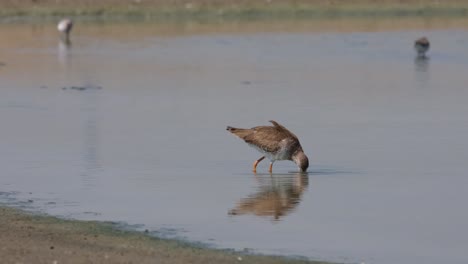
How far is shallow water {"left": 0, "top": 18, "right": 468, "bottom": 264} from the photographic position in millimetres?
10391

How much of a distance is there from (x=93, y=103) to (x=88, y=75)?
4809 mm

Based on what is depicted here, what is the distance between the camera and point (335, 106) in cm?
1853

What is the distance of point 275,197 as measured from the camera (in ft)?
39.0

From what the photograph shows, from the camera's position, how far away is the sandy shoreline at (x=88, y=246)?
8.69 metres

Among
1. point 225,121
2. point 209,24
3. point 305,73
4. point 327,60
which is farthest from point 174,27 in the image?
point 225,121

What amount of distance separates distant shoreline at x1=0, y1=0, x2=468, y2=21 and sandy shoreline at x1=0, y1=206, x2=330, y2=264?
30087 mm

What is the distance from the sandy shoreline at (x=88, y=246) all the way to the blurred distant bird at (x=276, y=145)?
11.3ft

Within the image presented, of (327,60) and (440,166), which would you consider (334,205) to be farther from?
(327,60)

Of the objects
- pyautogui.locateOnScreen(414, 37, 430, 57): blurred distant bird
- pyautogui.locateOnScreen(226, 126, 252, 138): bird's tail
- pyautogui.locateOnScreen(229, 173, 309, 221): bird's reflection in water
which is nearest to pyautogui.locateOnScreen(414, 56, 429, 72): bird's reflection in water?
pyautogui.locateOnScreen(414, 37, 430, 57): blurred distant bird

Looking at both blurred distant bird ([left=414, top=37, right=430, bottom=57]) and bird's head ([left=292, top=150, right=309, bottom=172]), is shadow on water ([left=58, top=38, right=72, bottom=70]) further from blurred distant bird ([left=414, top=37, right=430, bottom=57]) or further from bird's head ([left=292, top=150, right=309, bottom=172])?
bird's head ([left=292, top=150, right=309, bottom=172])

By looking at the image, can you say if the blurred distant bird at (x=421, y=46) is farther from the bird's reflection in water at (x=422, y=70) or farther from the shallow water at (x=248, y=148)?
the shallow water at (x=248, y=148)

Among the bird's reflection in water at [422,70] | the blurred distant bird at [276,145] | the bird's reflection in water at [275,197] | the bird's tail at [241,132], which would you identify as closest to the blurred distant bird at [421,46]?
the bird's reflection in water at [422,70]

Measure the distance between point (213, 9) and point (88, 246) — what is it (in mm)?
31548

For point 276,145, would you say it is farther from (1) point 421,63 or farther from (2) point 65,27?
(2) point 65,27
